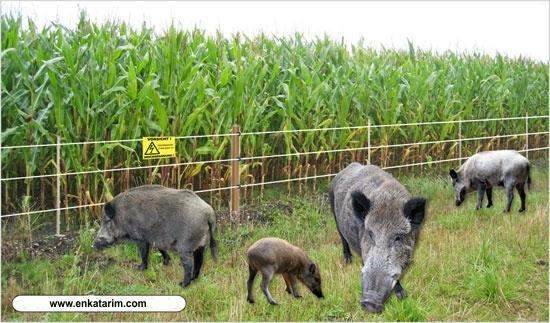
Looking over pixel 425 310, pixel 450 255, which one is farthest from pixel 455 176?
pixel 425 310

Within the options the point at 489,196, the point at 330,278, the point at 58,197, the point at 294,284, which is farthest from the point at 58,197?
the point at 489,196

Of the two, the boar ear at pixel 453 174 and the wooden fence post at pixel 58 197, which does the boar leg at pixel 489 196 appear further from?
the wooden fence post at pixel 58 197

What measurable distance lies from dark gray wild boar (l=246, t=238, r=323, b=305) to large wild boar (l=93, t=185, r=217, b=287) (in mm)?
743

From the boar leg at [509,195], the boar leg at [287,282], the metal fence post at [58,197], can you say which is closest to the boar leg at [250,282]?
the boar leg at [287,282]

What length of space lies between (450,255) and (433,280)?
0.61 meters

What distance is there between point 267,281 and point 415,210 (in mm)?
1194

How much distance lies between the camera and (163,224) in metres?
6.11

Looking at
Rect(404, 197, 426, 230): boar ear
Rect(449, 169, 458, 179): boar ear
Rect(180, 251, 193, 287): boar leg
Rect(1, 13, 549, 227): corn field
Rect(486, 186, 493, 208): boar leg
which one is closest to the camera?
Rect(404, 197, 426, 230): boar ear

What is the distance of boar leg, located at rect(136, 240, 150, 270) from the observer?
6.11 metres

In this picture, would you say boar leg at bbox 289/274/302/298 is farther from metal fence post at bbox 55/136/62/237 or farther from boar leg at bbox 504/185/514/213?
boar leg at bbox 504/185/514/213

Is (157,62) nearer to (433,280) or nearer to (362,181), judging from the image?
(362,181)


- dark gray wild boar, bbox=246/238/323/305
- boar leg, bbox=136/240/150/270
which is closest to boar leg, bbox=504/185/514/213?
dark gray wild boar, bbox=246/238/323/305

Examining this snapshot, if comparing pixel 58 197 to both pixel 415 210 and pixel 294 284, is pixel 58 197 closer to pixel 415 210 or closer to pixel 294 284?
pixel 294 284

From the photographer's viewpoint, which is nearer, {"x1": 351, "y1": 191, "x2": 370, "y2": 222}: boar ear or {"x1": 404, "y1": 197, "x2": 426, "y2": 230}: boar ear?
{"x1": 404, "y1": 197, "x2": 426, "y2": 230}: boar ear
